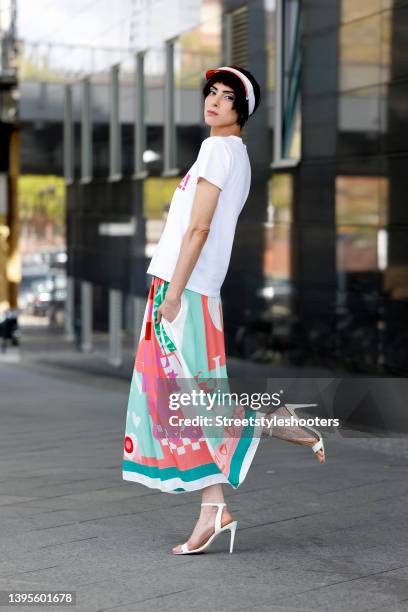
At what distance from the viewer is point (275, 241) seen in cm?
1507

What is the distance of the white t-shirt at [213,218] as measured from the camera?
502 cm

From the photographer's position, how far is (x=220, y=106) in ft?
16.9

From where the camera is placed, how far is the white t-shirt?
5.02 meters

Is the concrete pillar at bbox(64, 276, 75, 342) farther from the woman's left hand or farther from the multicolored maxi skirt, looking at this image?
the woman's left hand

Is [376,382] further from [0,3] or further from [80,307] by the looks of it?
[0,3]

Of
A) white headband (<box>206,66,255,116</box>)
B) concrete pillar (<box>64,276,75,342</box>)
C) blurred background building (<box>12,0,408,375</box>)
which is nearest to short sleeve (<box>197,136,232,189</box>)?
white headband (<box>206,66,255,116</box>)

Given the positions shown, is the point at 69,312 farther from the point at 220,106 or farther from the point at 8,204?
the point at 220,106

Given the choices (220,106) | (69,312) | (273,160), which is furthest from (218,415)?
(69,312)

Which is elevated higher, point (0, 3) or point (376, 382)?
point (0, 3)

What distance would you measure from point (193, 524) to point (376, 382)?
644 centimetres

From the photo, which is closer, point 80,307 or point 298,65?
point 298,65

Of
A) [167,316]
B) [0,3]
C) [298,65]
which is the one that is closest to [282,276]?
[298,65]

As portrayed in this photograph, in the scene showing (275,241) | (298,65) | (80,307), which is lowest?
(80,307)

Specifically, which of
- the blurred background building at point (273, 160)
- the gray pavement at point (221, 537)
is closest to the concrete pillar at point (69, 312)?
the blurred background building at point (273, 160)
